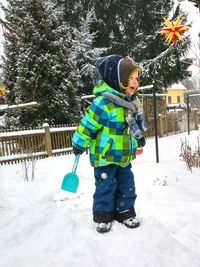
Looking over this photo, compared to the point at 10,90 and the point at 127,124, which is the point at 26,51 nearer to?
the point at 10,90

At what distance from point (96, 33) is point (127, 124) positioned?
15.8 m

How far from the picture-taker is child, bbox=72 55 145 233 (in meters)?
2.25

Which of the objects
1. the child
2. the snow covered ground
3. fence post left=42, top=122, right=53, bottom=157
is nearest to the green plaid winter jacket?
the child

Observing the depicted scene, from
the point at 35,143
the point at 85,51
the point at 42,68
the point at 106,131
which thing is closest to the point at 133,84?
the point at 106,131

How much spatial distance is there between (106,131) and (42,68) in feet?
32.8

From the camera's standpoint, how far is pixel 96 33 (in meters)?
16.9

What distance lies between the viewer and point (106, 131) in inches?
88.7

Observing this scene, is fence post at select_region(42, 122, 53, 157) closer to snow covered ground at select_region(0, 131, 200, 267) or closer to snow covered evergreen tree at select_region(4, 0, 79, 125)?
snow covered evergreen tree at select_region(4, 0, 79, 125)

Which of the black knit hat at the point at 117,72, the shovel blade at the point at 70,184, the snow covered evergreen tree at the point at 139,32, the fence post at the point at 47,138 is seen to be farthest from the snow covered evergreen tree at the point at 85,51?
the shovel blade at the point at 70,184

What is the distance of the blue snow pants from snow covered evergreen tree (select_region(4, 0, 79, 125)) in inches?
366

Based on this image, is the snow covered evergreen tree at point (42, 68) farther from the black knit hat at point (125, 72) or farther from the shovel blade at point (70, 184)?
the black knit hat at point (125, 72)

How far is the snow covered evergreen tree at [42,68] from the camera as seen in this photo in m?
11.4

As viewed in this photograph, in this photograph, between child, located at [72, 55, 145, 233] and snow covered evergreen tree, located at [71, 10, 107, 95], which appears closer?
child, located at [72, 55, 145, 233]

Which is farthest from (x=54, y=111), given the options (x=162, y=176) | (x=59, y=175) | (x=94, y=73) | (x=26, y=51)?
(x=162, y=176)
